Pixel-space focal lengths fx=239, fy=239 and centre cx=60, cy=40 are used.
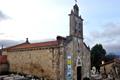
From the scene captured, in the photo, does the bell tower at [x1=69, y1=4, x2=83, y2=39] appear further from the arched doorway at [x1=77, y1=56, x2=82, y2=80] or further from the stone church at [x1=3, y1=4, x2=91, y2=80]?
the arched doorway at [x1=77, y1=56, x2=82, y2=80]

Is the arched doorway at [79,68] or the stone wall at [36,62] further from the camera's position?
the arched doorway at [79,68]

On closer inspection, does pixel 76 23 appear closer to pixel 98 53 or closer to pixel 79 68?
pixel 79 68

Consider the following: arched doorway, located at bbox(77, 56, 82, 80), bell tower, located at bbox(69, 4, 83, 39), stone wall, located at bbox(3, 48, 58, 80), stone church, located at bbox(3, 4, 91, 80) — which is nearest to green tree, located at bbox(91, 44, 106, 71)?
stone church, located at bbox(3, 4, 91, 80)

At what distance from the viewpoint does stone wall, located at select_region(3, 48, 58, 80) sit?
34062 mm

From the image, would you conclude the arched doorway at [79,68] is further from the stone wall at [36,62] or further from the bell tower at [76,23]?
the stone wall at [36,62]

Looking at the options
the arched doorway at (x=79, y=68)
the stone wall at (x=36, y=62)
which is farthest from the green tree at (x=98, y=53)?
the stone wall at (x=36, y=62)

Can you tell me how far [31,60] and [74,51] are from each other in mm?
6909

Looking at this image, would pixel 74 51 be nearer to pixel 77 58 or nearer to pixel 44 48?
pixel 77 58

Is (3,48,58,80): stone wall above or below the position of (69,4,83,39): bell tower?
below

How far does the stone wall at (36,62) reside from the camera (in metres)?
34.1

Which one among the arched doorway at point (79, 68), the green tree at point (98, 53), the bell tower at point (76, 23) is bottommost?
the arched doorway at point (79, 68)

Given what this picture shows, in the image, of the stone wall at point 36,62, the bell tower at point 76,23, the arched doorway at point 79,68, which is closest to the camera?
the stone wall at point 36,62

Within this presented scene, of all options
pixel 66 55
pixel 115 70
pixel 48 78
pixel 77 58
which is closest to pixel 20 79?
pixel 48 78

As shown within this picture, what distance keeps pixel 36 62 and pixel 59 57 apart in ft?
15.6
